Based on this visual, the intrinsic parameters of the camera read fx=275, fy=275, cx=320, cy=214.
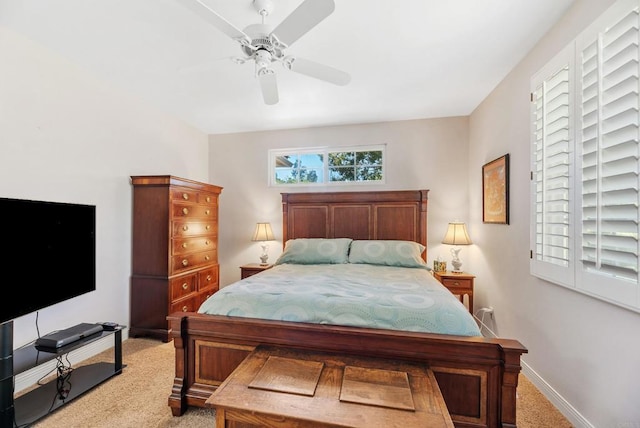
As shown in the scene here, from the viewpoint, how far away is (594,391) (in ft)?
5.15

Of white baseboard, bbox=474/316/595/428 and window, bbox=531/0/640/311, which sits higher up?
window, bbox=531/0/640/311

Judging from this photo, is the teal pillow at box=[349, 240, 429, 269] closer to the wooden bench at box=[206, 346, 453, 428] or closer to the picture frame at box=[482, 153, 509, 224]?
the picture frame at box=[482, 153, 509, 224]

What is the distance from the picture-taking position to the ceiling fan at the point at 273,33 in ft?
4.41

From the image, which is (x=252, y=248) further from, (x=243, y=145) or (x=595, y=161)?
(x=595, y=161)

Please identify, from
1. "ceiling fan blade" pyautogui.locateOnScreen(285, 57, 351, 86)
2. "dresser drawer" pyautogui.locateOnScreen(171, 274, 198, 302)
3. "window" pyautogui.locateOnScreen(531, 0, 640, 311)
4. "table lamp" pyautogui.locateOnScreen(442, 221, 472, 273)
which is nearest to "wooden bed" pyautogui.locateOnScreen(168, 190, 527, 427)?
"window" pyautogui.locateOnScreen(531, 0, 640, 311)

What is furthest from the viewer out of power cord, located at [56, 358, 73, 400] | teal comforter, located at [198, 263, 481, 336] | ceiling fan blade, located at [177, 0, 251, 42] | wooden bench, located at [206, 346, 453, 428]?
power cord, located at [56, 358, 73, 400]

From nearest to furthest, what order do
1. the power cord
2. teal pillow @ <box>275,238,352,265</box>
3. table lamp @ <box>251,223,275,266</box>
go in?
1. the power cord
2. teal pillow @ <box>275,238,352,265</box>
3. table lamp @ <box>251,223,275,266</box>

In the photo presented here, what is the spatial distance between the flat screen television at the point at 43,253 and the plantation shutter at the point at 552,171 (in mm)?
3414

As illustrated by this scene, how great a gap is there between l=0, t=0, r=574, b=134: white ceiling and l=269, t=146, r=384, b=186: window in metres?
0.81

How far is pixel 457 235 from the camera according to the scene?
3.33 m

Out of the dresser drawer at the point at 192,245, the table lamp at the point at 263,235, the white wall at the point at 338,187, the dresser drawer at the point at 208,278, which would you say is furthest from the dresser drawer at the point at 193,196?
the dresser drawer at the point at 208,278

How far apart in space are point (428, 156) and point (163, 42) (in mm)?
3193

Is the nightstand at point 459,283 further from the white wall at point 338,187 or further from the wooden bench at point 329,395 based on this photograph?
the wooden bench at point 329,395

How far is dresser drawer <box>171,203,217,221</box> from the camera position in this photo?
303cm
